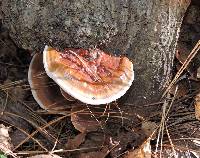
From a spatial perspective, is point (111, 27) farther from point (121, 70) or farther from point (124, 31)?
point (121, 70)

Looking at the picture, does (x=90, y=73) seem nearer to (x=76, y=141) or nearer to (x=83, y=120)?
(x=83, y=120)

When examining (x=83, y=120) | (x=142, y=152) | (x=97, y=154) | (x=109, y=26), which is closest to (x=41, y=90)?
(x=83, y=120)

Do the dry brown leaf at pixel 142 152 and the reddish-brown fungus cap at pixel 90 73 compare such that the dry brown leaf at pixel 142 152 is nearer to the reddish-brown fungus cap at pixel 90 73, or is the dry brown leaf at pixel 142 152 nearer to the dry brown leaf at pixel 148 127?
the dry brown leaf at pixel 148 127

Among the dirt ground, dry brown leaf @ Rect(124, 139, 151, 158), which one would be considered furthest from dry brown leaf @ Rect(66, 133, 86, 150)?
dry brown leaf @ Rect(124, 139, 151, 158)

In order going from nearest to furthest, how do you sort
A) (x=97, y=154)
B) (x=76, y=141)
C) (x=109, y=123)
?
(x=97, y=154) < (x=76, y=141) < (x=109, y=123)

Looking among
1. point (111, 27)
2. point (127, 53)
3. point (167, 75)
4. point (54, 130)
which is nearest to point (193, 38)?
point (167, 75)

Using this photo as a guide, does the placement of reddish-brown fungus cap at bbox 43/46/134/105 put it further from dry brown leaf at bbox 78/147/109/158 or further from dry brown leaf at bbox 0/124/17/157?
dry brown leaf at bbox 0/124/17/157
